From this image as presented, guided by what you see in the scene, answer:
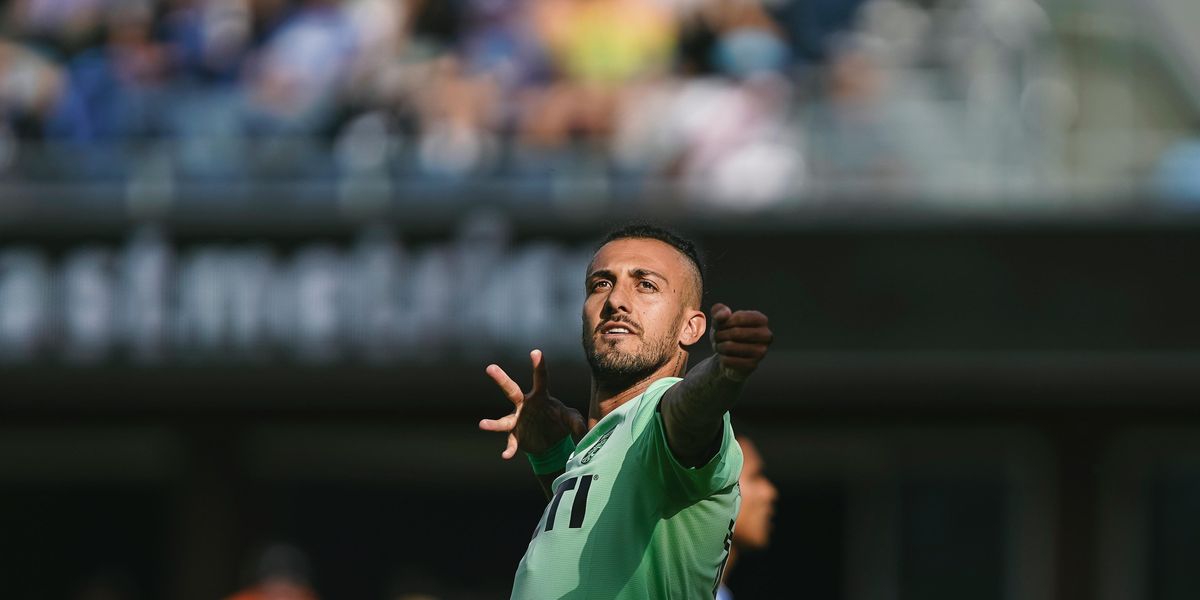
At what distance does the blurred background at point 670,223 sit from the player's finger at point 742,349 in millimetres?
8502

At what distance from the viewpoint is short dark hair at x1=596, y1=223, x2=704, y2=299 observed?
4367mm

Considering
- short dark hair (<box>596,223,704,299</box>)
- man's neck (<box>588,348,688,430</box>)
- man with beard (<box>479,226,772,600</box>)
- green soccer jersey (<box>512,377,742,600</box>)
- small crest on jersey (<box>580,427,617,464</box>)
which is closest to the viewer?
man with beard (<box>479,226,772,600</box>)

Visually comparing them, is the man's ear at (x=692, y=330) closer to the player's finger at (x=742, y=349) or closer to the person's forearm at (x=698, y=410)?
the person's forearm at (x=698, y=410)

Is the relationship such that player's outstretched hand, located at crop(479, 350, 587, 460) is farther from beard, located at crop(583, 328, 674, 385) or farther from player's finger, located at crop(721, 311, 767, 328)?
player's finger, located at crop(721, 311, 767, 328)

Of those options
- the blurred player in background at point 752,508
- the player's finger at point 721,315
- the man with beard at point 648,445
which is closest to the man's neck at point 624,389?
the man with beard at point 648,445

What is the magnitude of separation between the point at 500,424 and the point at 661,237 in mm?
580

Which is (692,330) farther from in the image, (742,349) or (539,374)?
(742,349)

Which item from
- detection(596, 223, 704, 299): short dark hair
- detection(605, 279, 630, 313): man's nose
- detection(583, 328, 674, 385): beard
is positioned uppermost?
detection(596, 223, 704, 299): short dark hair

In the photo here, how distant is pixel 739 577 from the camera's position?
47.3 ft

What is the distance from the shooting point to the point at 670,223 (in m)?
12.2

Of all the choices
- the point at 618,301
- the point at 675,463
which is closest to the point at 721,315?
the point at 675,463

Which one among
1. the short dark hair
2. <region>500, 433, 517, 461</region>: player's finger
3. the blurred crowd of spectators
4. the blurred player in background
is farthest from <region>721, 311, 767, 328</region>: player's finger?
the blurred crowd of spectators

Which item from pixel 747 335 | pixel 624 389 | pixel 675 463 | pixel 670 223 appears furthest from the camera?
pixel 670 223

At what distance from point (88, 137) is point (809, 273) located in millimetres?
5299
